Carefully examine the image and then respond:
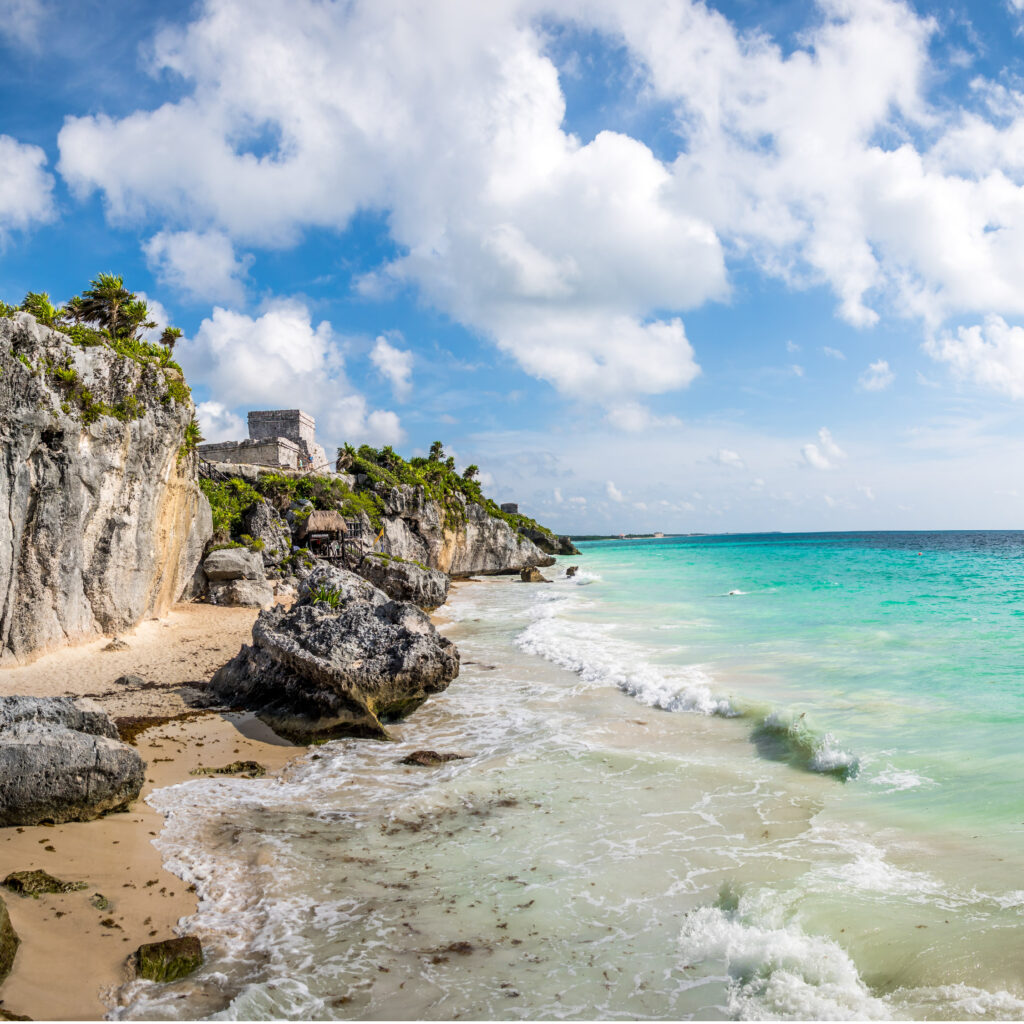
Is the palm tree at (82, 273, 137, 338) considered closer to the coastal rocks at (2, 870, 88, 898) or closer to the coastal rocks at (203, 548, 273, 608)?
the coastal rocks at (203, 548, 273, 608)

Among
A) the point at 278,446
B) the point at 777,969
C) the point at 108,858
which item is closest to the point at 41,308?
the point at 108,858

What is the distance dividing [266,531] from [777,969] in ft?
70.6

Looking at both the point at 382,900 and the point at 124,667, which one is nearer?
the point at 382,900

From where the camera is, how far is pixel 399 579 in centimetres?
2397

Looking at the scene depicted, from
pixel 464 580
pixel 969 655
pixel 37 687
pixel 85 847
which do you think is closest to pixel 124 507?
pixel 37 687

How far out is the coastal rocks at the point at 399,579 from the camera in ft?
78.6

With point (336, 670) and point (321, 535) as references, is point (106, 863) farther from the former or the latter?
point (321, 535)

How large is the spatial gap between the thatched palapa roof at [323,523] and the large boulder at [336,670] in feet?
50.5

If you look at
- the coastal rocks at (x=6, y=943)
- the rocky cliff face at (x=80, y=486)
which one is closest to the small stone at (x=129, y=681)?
the rocky cliff face at (x=80, y=486)

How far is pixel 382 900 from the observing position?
15.9ft

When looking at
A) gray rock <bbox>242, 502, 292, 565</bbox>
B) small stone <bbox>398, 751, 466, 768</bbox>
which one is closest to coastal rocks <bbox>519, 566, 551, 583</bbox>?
gray rock <bbox>242, 502, 292, 565</bbox>

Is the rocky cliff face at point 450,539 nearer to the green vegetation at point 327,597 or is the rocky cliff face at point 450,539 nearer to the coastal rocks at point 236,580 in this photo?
the coastal rocks at point 236,580

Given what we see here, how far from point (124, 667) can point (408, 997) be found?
33.5 ft

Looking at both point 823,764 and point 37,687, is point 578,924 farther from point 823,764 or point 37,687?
point 37,687
